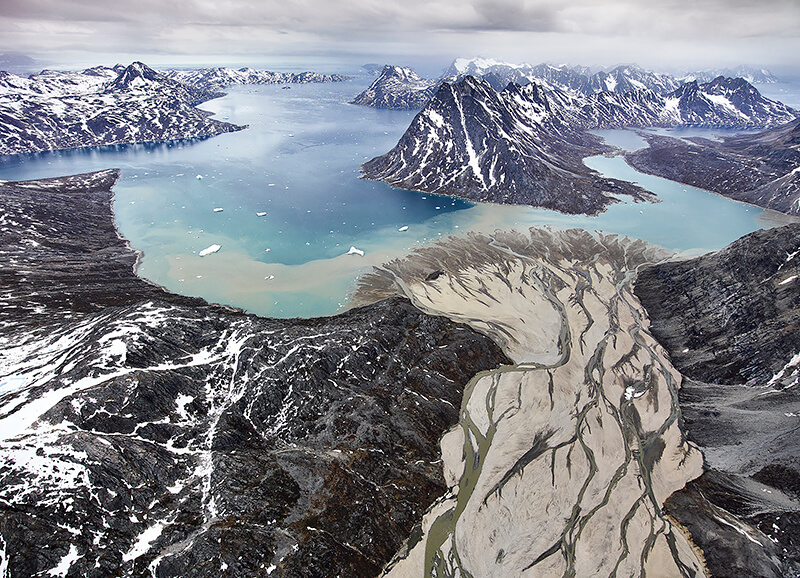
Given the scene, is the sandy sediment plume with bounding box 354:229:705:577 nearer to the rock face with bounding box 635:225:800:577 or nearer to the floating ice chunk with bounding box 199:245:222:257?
the rock face with bounding box 635:225:800:577

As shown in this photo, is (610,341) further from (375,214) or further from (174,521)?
(375,214)

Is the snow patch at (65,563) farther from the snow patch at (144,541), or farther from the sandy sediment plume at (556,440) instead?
the sandy sediment plume at (556,440)

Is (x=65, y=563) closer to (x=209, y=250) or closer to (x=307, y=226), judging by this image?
(x=209, y=250)

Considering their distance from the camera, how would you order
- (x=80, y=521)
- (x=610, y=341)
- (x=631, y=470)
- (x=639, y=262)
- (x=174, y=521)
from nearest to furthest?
(x=80, y=521), (x=174, y=521), (x=631, y=470), (x=610, y=341), (x=639, y=262)

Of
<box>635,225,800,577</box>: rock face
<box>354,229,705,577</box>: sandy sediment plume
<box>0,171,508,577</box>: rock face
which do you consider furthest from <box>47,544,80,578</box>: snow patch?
<box>635,225,800,577</box>: rock face

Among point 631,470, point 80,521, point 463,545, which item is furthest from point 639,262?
point 80,521

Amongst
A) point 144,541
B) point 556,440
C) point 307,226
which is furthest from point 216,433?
point 307,226
